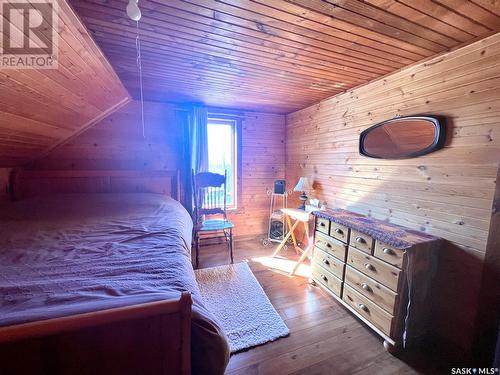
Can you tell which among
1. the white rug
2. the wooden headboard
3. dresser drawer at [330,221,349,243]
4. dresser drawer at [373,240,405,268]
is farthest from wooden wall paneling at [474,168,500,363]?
the wooden headboard

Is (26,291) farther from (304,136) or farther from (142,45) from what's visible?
(304,136)

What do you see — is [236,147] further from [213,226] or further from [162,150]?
[213,226]

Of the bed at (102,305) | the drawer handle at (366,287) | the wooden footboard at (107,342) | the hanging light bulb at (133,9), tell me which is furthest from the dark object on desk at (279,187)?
the wooden footboard at (107,342)

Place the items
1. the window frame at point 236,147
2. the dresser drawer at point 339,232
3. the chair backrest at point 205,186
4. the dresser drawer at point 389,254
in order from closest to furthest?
1. the dresser drawer at point 389,254
2. the dresser drawer at point 339,232
3. the chair backrest at point 205,186
4. the window frame at point 236,147

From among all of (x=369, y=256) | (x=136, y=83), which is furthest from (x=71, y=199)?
(x=369, y=256)

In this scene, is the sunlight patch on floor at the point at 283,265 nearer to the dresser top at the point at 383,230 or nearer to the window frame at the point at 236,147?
the dresser top at the point at 383,230

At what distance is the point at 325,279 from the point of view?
2.13m

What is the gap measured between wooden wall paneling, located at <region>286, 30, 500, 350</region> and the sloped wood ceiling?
1.88 meters

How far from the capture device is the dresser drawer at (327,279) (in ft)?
6.46

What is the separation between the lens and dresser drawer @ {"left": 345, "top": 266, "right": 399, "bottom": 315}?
4.91 feet

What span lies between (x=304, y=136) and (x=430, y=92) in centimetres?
170

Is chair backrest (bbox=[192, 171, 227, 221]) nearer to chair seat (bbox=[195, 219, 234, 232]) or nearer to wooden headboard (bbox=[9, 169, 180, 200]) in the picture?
chair seat (bbox=[195, 219, 234, 232])

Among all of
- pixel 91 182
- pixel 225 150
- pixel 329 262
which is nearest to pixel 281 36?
pixel 329 262

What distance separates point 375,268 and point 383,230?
30cm
